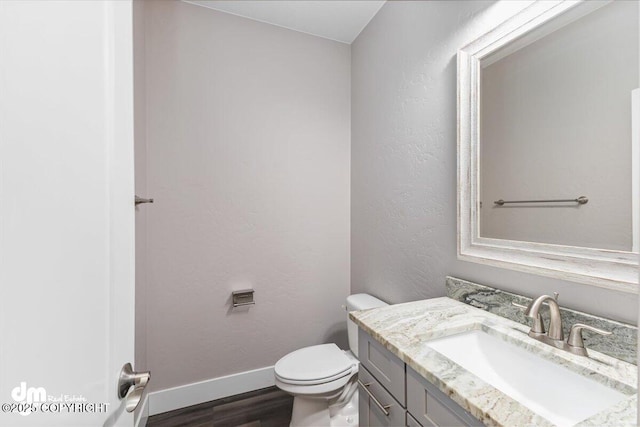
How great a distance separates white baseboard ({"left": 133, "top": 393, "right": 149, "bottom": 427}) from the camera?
1431mm

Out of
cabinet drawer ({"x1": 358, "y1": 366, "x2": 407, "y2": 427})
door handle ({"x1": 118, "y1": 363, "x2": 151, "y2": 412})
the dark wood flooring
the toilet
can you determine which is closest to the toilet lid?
the toilet

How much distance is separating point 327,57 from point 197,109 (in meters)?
1.10

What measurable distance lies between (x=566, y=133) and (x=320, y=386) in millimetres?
1463

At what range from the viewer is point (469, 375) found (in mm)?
694

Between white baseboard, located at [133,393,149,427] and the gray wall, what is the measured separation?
1.94m

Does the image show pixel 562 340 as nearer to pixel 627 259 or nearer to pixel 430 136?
pixel 627 259

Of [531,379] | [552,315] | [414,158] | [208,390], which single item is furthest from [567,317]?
[208,390]

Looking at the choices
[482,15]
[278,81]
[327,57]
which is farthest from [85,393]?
[327,57]

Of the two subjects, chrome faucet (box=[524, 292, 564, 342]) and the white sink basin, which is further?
chrome faucet (box=[524, 292, 564, 342])

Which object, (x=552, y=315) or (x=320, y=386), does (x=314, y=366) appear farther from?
(x=552, y=315)

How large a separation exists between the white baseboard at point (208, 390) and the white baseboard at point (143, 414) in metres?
0.04

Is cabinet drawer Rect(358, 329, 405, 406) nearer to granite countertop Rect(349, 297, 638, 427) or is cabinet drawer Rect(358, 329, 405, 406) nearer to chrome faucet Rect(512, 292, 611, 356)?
granite countertop Rect(349, 297, 638, 427)

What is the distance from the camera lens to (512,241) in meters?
1.07

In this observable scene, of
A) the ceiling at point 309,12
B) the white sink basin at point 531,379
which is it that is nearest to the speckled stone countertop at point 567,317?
the white sink basin at point 531,379
